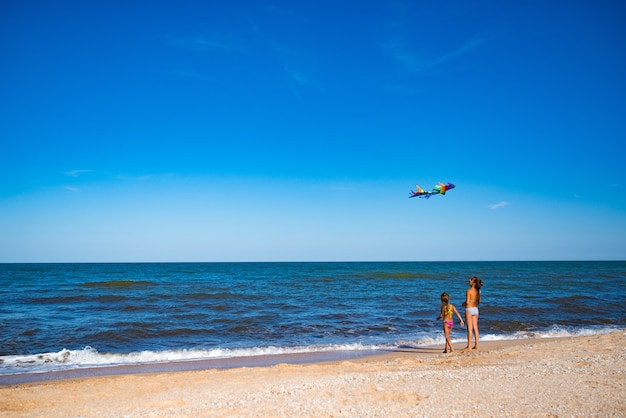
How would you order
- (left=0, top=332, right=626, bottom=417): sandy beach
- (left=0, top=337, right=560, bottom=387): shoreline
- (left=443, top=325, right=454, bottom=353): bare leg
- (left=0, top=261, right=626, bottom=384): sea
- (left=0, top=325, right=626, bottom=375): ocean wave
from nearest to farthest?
1. (left=0, top=332, right=626, bottom=417): sandy beach
2. (left=0, top=337, right=560, bottom=387): shoreline
3. (left=0, top=325, right=626, bottom=375): ocean wave
4. (left=443, top=325, right=454, bottom=353): bare leg
5. (left=0, top=261, right=626, bottom=384): sea

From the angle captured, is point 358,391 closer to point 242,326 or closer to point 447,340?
point 447,340

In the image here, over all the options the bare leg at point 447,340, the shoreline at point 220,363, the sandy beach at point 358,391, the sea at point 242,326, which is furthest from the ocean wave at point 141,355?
the sandy beach at point 358,391

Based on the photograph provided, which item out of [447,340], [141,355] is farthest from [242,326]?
[447,340]

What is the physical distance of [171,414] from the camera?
590 cm

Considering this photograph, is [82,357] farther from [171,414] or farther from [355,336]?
[355,336]

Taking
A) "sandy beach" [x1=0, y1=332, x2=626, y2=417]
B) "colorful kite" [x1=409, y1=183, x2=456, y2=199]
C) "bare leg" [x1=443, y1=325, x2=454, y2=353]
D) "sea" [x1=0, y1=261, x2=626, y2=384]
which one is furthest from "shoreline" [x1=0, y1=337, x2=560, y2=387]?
"colorful kite" [x1=409, y1=183, x2=456, y2=199]

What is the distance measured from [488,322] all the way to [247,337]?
10131 millimetres

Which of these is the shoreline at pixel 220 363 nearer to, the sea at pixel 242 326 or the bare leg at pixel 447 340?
the sea at pixel 242 326

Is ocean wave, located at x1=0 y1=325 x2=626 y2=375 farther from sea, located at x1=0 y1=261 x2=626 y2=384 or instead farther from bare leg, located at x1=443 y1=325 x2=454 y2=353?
bare leg, located at x1=443 y1=325 x2=454 y2=353

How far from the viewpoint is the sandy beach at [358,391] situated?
5.67 m

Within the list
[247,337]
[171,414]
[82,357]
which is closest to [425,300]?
[247,337]

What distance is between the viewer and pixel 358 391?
6656 millimetres

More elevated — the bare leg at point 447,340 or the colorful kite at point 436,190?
the colorful kite at point 436,190

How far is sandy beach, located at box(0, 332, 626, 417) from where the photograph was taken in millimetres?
5668
